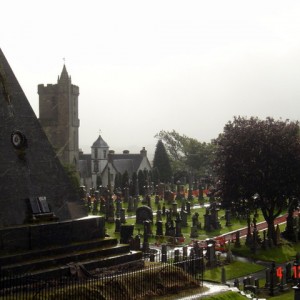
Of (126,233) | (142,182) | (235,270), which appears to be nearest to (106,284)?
(235,270)

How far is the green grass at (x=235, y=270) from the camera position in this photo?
2354cm

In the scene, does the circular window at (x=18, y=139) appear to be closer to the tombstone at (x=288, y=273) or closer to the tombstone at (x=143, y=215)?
the tombstone at (x=288, y=273)

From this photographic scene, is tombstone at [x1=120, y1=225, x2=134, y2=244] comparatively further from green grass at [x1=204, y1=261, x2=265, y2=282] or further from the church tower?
the church tower

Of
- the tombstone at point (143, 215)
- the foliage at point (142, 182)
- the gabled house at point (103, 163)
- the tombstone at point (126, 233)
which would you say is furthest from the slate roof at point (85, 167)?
the tombstone at point (126, 233)

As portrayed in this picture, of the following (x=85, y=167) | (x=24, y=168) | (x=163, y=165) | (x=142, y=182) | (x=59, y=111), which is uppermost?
(x=59, y=111)

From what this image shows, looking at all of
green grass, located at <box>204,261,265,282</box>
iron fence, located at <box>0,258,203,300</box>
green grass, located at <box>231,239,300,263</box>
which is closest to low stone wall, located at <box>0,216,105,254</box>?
iron fence, located at <box>0,258,203,300</box>

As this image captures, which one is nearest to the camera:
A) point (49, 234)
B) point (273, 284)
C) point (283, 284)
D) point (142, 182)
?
point (49, 234)

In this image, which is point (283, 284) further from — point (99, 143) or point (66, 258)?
point (99, 143)

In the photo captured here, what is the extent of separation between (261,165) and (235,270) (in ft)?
23.9

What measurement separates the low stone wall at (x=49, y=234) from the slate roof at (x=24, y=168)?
1.13ft

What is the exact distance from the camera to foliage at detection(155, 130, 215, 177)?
3179 inches

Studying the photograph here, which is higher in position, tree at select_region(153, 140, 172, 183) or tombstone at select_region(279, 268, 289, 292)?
tree at select_region(153, 140, 172, 183)

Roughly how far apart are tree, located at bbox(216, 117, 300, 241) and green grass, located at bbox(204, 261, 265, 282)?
508 centimetres

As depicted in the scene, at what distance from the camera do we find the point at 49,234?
567 inches
